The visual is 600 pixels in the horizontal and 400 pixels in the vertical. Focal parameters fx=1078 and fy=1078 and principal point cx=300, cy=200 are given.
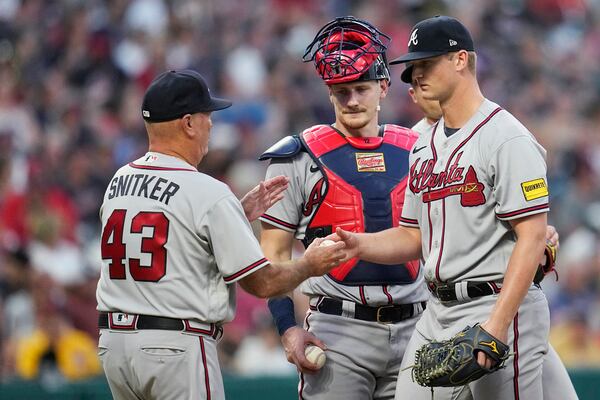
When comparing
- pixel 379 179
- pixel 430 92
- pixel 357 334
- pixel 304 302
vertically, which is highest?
pixel 430 92

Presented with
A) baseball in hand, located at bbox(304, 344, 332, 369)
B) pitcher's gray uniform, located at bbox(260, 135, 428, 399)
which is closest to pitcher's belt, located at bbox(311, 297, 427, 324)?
pitcher's gray uniform, located at bbox(260, 135, 428, 399)

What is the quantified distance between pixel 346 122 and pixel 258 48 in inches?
Answer: 267

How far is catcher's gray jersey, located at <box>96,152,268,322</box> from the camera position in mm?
4371

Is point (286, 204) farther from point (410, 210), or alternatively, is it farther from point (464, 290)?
point (464, 290)

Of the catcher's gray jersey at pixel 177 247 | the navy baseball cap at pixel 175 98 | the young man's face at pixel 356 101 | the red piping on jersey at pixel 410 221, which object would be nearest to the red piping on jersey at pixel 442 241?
the red piping on jersey at pixel 410 221

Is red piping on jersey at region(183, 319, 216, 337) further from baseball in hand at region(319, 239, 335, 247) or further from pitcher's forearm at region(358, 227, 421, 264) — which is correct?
pitcher's forearm at region(358, 227, 421, 264)

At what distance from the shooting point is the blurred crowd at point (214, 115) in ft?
29.4

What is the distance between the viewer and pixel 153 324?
4.39 m

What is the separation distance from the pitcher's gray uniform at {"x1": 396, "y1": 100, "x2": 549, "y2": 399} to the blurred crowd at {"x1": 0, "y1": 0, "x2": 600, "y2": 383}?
445 centimetres

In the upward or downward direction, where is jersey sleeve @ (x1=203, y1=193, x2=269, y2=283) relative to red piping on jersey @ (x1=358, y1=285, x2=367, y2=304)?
upward

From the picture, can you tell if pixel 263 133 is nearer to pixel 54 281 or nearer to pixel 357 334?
pixel 54 281

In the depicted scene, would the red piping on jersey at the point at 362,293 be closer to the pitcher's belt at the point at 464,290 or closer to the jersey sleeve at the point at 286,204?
the jersey sleeve at the point at 286,204

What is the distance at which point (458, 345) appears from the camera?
4188mm

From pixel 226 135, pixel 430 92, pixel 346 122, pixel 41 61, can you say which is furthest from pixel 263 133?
pixel 430 92
